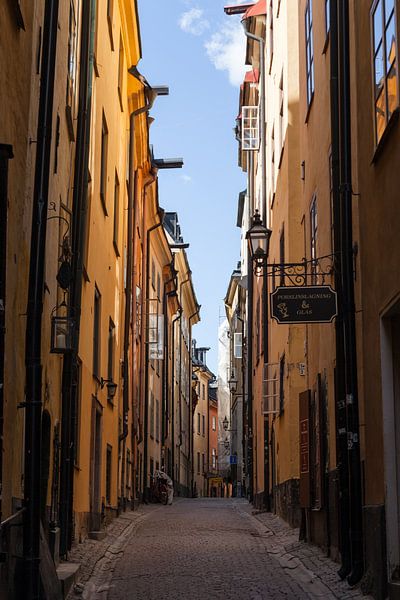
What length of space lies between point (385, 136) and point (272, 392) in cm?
1331

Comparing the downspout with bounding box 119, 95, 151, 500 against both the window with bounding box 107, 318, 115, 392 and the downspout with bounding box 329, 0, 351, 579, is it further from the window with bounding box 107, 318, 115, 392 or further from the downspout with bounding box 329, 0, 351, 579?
the downspout with bounding box 329, 0, 351, 579

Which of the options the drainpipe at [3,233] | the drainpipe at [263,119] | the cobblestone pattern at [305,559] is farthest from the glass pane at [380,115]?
the drainpipe at [263,119]

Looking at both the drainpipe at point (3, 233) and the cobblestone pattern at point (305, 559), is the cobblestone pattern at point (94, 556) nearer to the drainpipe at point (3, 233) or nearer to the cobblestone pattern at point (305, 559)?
the cobblestone pattern at point (305, 559)

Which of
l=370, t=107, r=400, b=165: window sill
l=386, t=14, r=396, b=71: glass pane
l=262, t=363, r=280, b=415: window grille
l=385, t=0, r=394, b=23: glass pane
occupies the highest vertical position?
l=385, t=0, r=394, b=23: glass pane

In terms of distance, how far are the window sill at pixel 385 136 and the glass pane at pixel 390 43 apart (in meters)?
0.57

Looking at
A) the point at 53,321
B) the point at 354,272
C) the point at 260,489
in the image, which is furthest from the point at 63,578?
the point at 260,489

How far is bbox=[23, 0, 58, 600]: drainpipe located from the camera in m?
8.63

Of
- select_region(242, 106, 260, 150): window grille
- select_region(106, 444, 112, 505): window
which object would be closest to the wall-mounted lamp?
select_region(242, 106, 260, 150): window grille

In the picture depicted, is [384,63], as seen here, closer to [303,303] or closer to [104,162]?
[303,303]

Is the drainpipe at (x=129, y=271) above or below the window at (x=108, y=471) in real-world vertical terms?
above

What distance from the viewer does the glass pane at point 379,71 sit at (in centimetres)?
938

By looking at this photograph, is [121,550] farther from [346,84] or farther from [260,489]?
[260,489]

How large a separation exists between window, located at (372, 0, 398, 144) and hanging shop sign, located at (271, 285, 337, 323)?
2.13 m

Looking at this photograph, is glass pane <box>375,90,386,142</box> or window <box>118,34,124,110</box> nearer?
glass pane <box>375,90,386,142</box>
